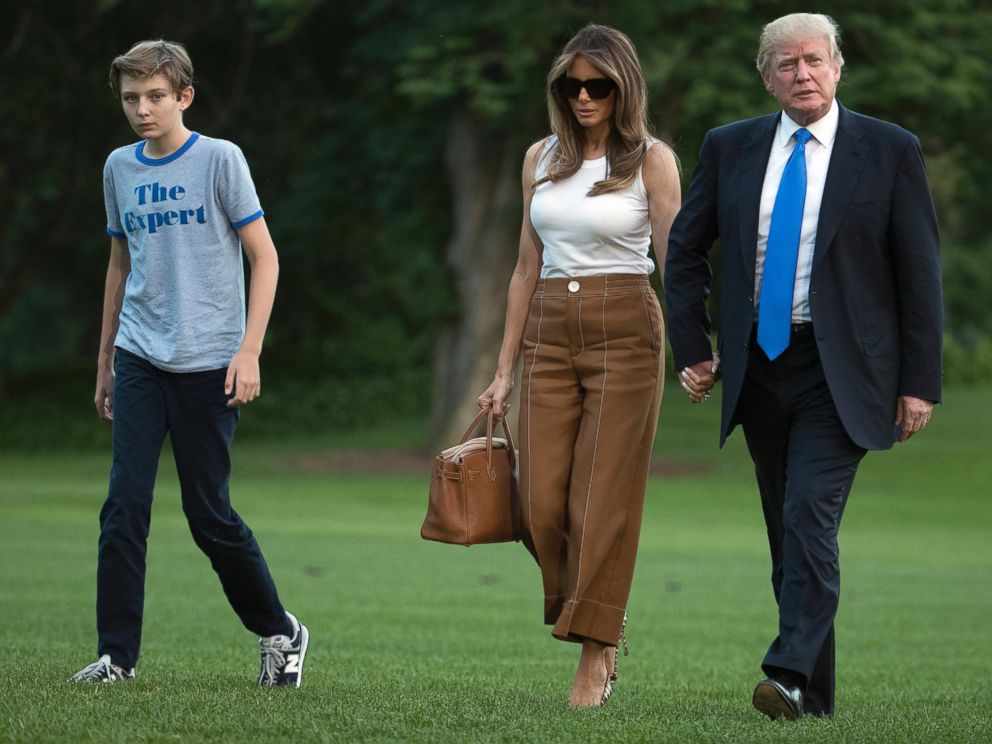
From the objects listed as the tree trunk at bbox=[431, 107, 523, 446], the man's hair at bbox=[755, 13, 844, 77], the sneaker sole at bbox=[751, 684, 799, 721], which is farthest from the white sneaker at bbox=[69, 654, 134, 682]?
the tree trunk at bbox=[431, 107, 523, 446]

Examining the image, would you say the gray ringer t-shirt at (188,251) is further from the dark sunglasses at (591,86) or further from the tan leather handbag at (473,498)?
the dark sunglasses at (591,86)

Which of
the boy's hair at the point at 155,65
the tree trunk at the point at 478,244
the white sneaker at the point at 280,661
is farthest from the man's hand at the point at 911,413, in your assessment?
the tree trunk at the point at 478,244

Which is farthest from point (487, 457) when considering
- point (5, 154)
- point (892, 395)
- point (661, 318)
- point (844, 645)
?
point (5, 154)

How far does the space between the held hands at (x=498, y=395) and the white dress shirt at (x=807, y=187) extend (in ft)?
3.31

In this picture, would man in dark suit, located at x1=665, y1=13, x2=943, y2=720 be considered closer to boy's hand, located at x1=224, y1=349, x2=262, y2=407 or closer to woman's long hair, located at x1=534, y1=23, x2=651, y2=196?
woman's long hair, located at x1=534, y1=23, x2=651, y2=196

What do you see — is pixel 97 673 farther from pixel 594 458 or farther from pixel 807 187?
pixel 807 187

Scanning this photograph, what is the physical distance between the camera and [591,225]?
6.04 metres

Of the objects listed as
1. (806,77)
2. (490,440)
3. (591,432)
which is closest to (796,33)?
(806,77)

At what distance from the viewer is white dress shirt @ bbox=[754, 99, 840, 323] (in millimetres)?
5695

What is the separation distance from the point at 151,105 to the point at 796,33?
217 centimetres

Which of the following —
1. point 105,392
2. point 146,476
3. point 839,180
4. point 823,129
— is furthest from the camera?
point 105,392

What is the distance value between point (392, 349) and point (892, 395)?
36.0m

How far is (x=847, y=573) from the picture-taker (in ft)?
47.2

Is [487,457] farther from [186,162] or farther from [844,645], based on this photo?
[844,645]
